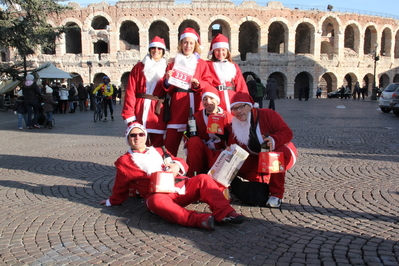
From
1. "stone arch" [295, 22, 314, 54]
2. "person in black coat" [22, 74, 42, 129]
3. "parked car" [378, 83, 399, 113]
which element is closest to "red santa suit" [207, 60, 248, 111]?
"person in black coat" [22, 74, 42, 129]

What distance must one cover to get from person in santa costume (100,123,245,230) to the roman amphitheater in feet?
101

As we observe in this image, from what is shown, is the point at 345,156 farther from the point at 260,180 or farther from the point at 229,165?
the point at 229,165

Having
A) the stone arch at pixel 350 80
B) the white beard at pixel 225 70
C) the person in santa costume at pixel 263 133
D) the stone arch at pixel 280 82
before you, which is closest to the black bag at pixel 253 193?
the person in santa costume at pixel 263 133

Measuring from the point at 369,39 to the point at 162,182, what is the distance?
43.3 meters

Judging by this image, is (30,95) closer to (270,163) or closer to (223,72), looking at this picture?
(223,72)

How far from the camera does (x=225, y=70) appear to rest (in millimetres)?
5125

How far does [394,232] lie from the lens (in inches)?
133

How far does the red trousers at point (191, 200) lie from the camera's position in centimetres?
353

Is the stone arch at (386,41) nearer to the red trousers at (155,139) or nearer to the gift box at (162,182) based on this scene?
the red trousers at (155,139)

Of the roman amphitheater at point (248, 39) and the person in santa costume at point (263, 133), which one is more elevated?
the roman amphitheater at point (248, 39)

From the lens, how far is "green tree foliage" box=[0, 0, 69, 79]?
1680 cm

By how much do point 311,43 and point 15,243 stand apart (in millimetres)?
37519

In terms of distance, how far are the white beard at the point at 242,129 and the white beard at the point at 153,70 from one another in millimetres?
1292

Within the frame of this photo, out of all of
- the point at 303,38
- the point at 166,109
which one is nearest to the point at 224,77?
the point at 166,109
